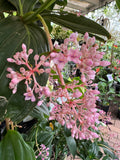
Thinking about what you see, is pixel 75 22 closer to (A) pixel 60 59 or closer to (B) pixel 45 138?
(A) pixel 60 59

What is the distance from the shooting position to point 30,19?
0.30 m

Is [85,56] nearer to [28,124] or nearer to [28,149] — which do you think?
[28,149]

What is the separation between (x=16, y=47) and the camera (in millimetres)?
241

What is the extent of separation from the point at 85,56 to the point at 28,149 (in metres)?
0.31

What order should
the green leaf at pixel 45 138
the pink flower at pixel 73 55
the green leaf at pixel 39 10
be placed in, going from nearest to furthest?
the pink flower at pixel 73 55 < the green leaf at pixel 39 10 < the green leaf at pixel 45 138

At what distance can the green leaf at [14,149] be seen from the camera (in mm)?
351

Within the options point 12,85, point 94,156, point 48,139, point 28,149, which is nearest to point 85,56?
point 12,85

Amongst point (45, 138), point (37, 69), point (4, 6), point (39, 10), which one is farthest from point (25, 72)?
point (45, 138)

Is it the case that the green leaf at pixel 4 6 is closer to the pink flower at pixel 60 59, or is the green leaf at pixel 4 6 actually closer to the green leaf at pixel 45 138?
the pink flower at pixel 60 59

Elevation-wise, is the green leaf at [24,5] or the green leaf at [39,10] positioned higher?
the green leaf at [24,5]

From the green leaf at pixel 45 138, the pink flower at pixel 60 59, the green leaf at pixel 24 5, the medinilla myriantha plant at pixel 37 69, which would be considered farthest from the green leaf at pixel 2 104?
the green leaf at pixel 45 138

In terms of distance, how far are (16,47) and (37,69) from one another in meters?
0.08

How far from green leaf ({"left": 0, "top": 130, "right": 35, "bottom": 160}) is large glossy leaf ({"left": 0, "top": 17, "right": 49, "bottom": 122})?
150mm

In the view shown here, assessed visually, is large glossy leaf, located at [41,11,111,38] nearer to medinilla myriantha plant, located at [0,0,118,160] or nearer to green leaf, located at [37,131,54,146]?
medinilla myriantha plant, located at [0,0,118,160]
